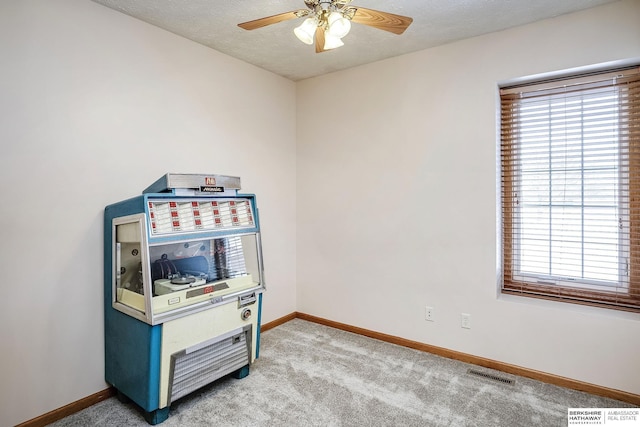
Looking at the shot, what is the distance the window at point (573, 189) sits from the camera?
2.44 m

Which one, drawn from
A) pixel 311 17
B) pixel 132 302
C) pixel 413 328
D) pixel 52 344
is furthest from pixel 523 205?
pixel 52 344

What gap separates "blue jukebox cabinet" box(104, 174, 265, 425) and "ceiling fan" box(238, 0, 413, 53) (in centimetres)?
106

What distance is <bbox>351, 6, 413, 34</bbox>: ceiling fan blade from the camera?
1703mm

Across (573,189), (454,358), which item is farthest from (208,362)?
(573,189)

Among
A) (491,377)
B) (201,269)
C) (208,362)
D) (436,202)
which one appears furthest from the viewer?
(436,202)

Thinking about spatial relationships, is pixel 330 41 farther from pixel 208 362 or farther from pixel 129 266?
pixel 208 362

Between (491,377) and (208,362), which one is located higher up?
(208,362)

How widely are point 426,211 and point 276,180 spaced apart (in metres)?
1.57

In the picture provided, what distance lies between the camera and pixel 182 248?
241 centimetres

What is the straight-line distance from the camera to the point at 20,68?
2.00 metres

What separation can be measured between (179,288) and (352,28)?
223 cm
